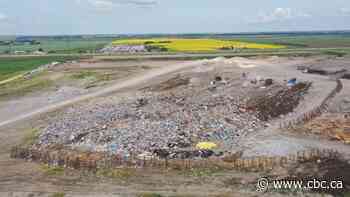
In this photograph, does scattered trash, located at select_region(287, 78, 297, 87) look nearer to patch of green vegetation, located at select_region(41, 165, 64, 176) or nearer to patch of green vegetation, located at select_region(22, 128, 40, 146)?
patch of green vegetation, located at select_region(22, 128, 40, 146)

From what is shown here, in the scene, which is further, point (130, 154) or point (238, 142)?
point (238, 142)

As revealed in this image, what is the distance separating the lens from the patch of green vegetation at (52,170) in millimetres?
27934

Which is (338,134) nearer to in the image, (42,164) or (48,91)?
(42,164)

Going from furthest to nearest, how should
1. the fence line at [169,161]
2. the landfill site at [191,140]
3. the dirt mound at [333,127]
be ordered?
the dirt mound at [333,127] < the fence line at [169,161] < the landfill site at [191,140]

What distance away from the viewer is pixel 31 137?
38.5m

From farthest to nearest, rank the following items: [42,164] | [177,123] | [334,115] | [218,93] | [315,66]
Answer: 1. [315,66]
2. [218,93]
3. [334,115]
4. [177,123]
5. [42,164]

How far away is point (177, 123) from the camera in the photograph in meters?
37.0

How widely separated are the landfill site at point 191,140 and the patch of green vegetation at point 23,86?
12785mm

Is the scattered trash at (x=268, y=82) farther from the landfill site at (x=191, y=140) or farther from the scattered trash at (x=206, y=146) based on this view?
the scattered trash at (x=206, y=146)

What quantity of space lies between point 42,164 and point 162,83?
36.7 meters

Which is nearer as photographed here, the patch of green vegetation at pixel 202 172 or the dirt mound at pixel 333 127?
the patch of green vegetation at pixel 202 172

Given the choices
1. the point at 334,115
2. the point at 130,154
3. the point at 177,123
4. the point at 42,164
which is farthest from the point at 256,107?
the point at 42,164

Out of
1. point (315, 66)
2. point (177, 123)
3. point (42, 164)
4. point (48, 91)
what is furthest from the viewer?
point (315, 66)

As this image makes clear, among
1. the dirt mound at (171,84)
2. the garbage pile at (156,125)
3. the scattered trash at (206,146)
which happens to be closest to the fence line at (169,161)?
the garbage pile at (156,125)
